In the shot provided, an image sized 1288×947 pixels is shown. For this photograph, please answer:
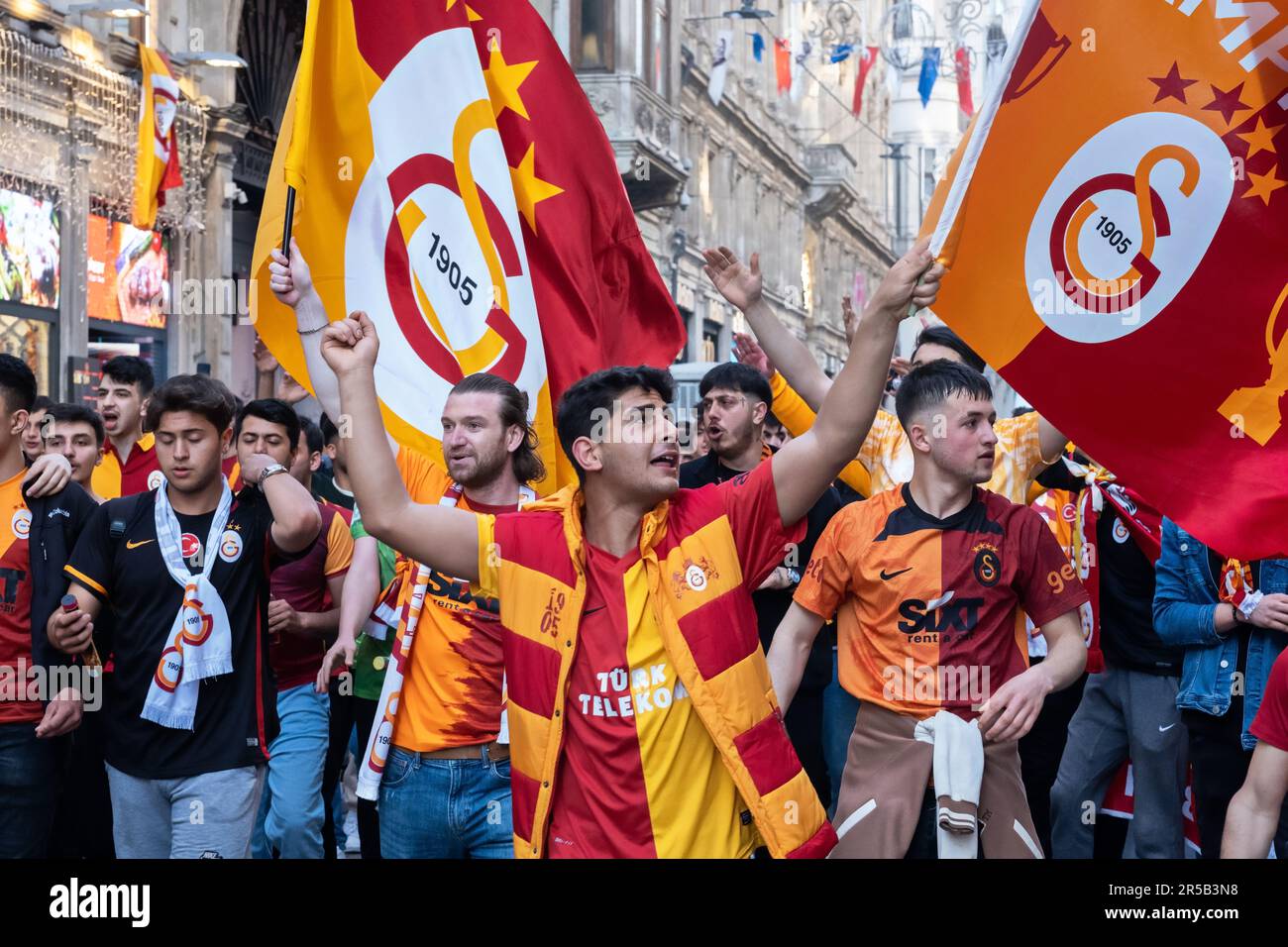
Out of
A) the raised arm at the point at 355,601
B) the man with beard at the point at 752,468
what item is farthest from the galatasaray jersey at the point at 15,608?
the man with beard at the point at 752,468

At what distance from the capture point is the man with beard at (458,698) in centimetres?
519

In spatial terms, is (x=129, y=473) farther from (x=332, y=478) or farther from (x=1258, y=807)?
(x=1258, y=807)

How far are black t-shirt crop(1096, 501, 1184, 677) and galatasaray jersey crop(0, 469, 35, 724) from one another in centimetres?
427

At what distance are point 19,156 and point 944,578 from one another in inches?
495

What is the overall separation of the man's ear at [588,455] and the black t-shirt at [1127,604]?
3631 mm

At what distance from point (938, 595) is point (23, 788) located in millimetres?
3037

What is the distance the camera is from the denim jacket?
584cm

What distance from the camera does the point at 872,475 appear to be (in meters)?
7.02

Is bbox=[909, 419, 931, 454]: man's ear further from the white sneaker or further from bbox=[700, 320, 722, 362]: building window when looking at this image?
bbox=[700, 320, 722, 362]: building window

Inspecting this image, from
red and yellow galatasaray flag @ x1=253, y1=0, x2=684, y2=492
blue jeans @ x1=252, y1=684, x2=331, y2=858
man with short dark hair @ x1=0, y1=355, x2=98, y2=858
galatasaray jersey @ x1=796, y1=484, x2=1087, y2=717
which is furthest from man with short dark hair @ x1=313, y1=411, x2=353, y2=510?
galatasaray jersey @ x1=796, y1=484, x2=1087, y2=717

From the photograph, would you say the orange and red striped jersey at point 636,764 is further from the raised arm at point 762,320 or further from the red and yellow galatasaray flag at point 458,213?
the red and yellow galatasaray flag at point 458,213

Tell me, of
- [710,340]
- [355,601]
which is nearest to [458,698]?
[355,601]

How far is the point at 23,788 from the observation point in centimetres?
570

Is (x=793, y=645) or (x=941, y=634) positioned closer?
(x=941, y=634)
